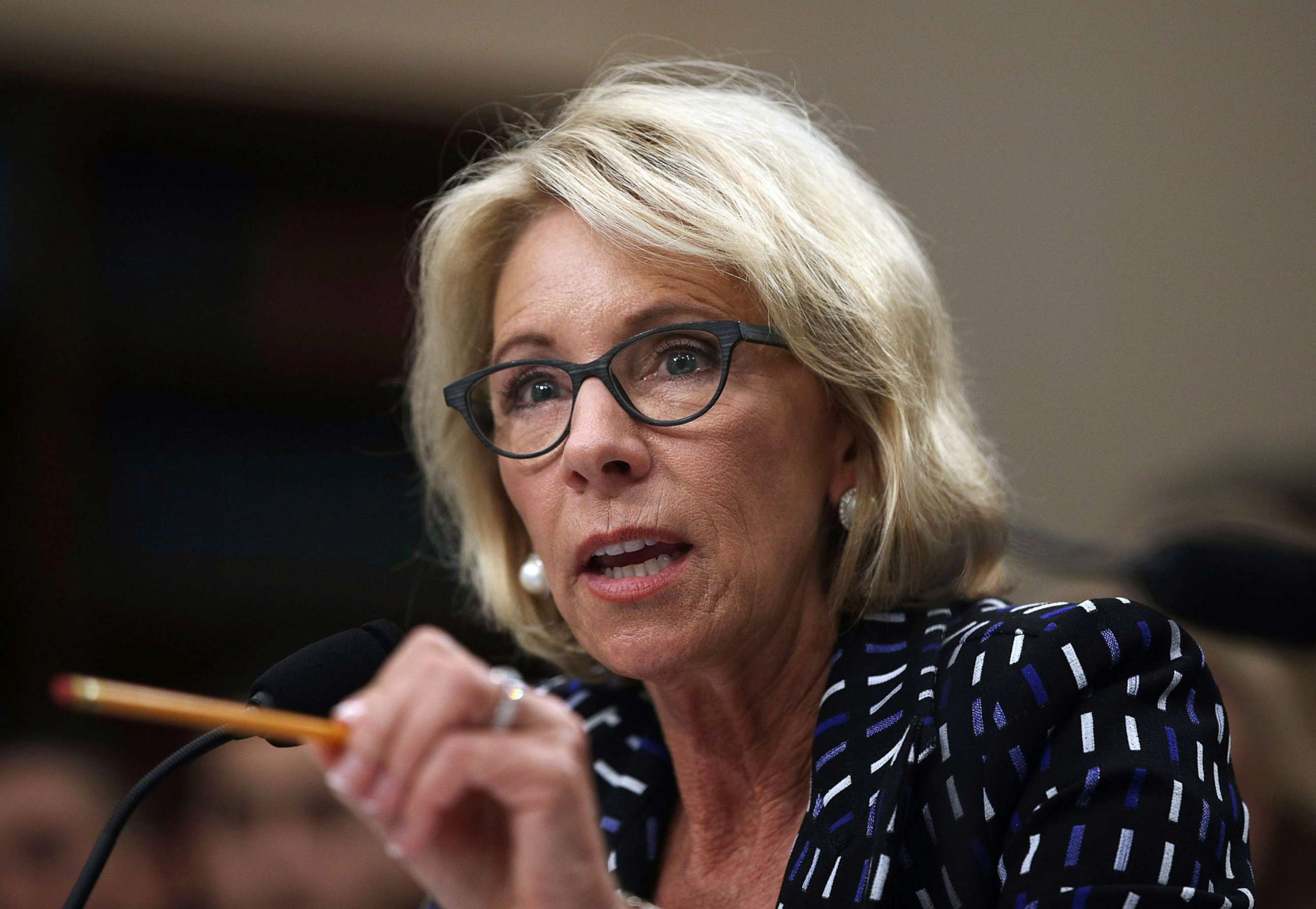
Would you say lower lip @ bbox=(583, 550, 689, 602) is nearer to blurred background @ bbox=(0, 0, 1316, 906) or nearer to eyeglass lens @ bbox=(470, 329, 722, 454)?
eyeglass lens @ bbox=(470, 329, 722, 454)

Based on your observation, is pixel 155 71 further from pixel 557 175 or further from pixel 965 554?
pixel 965 554

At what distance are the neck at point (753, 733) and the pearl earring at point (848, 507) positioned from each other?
9cm

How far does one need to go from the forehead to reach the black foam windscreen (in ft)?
1.31

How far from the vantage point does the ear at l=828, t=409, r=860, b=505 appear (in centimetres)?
142

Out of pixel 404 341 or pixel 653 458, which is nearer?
pixel 653 458

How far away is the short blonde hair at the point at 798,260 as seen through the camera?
135 cm

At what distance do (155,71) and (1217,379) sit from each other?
10.2ft

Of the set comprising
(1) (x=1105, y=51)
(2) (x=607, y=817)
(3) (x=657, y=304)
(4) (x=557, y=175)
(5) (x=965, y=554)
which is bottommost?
(2) (x=607, y=817)

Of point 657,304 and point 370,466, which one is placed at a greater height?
point 657,304

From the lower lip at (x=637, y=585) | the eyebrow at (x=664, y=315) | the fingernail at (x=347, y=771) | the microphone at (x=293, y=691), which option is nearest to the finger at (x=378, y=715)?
the fingernail at (x=347, y=771)

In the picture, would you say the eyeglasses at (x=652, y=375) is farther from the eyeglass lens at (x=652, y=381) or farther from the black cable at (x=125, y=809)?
the black cable at (x=125, y=809)

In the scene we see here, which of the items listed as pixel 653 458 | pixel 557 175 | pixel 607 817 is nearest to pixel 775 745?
pixel 607 817

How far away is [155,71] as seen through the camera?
343cm

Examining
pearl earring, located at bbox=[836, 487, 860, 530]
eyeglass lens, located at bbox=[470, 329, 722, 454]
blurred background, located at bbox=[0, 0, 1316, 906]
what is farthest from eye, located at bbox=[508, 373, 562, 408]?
blurred background, located at bbox=[0, 0, 1316, 906]
